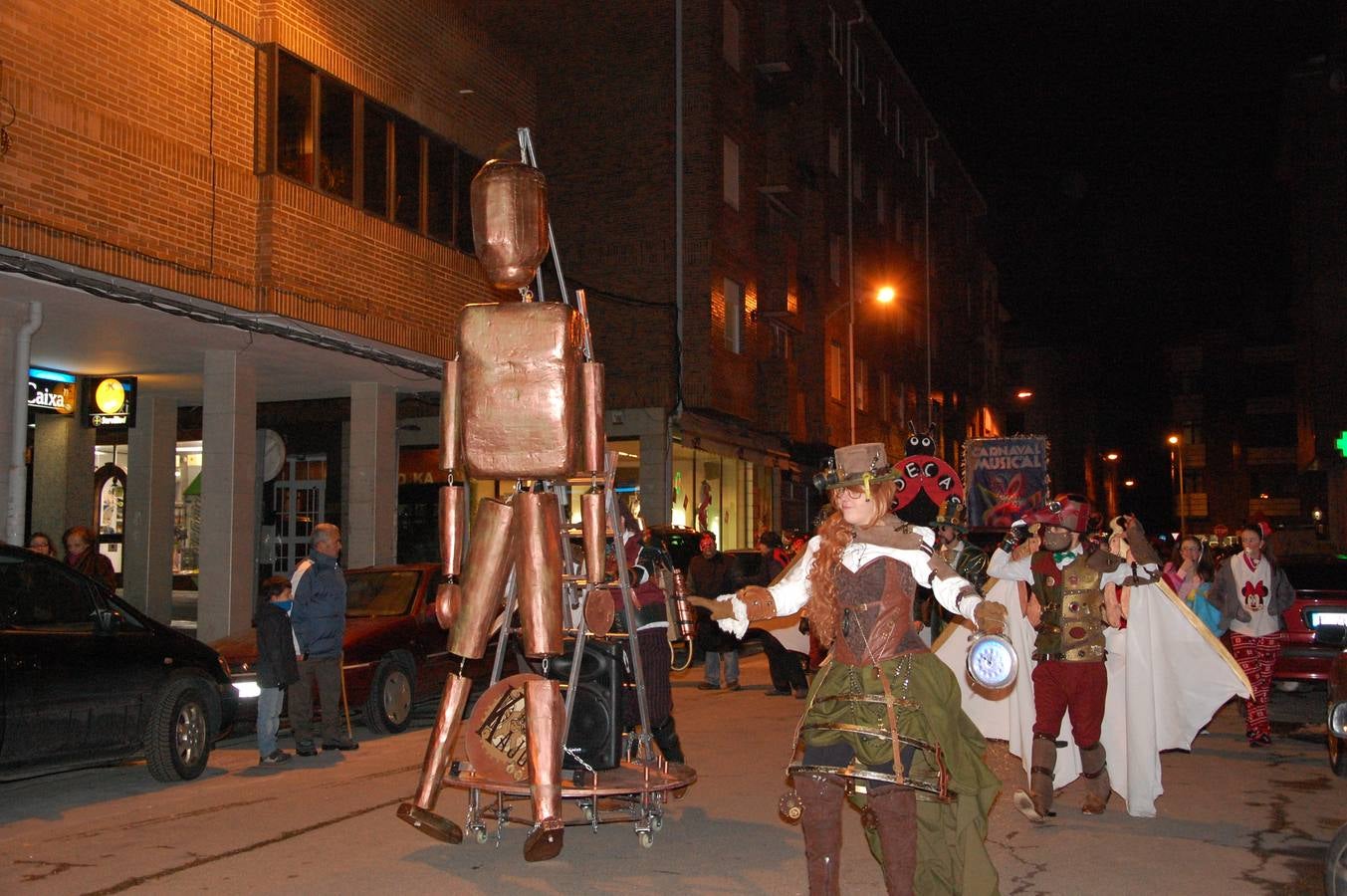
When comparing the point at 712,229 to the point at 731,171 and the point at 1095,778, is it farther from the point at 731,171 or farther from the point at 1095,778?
the point at 1095,778

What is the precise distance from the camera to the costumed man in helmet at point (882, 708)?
5.02 meters

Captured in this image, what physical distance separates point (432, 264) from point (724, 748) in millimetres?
10595

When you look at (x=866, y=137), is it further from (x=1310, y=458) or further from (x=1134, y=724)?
(x=1134, y=724)

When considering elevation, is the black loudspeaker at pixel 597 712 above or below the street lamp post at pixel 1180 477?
below

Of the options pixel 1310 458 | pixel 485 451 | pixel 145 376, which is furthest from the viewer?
pixel 1310 458

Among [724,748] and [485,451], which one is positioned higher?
[485,451]

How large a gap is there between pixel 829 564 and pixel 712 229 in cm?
2264

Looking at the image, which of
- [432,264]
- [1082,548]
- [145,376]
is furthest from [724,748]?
[145,376]

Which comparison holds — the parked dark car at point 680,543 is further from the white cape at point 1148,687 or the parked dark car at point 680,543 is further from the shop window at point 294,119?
the white cape at point 1148,687

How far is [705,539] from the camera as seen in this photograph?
1667cm

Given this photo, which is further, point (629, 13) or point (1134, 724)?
point (629, 13)

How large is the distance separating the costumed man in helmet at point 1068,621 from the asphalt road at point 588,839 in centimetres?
32

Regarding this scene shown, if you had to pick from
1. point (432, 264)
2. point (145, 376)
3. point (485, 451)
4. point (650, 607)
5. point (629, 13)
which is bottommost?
point (650, 607)

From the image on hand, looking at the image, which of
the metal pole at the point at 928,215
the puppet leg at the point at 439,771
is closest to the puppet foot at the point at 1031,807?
the puppet leg at the point at 439,771
